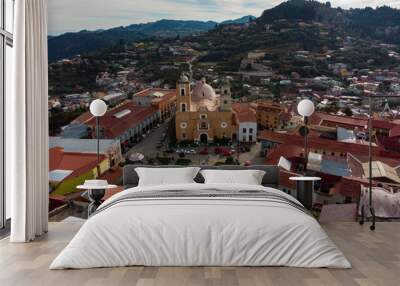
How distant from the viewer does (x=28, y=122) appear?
18.0 ft

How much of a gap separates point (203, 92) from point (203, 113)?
0.30 m

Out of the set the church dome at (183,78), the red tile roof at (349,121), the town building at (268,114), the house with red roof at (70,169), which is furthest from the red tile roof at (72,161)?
the red tile roof at (349,121)

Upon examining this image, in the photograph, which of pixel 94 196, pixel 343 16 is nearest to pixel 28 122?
pixel 94 196

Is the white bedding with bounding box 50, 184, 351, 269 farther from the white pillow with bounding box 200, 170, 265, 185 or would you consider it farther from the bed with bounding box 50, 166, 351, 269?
the white pillow with bounding box 200, 170, 265, 185

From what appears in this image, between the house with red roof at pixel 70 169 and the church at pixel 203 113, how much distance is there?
1.12 metres

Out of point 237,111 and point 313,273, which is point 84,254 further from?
point 237,111

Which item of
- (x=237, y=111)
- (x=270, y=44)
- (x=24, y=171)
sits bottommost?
(x=24, y=171)

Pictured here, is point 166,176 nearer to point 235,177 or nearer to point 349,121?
point 235,177

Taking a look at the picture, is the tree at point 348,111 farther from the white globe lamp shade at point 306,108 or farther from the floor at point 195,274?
the floor at point 195,274

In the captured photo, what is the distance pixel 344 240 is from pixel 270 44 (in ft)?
10.1

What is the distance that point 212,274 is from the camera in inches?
167

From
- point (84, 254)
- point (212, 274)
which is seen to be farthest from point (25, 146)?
point (212, 274)

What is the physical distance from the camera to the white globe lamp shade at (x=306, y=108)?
275 inches

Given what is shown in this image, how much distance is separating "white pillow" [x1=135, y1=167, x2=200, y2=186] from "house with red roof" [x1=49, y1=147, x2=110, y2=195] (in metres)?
0.76
